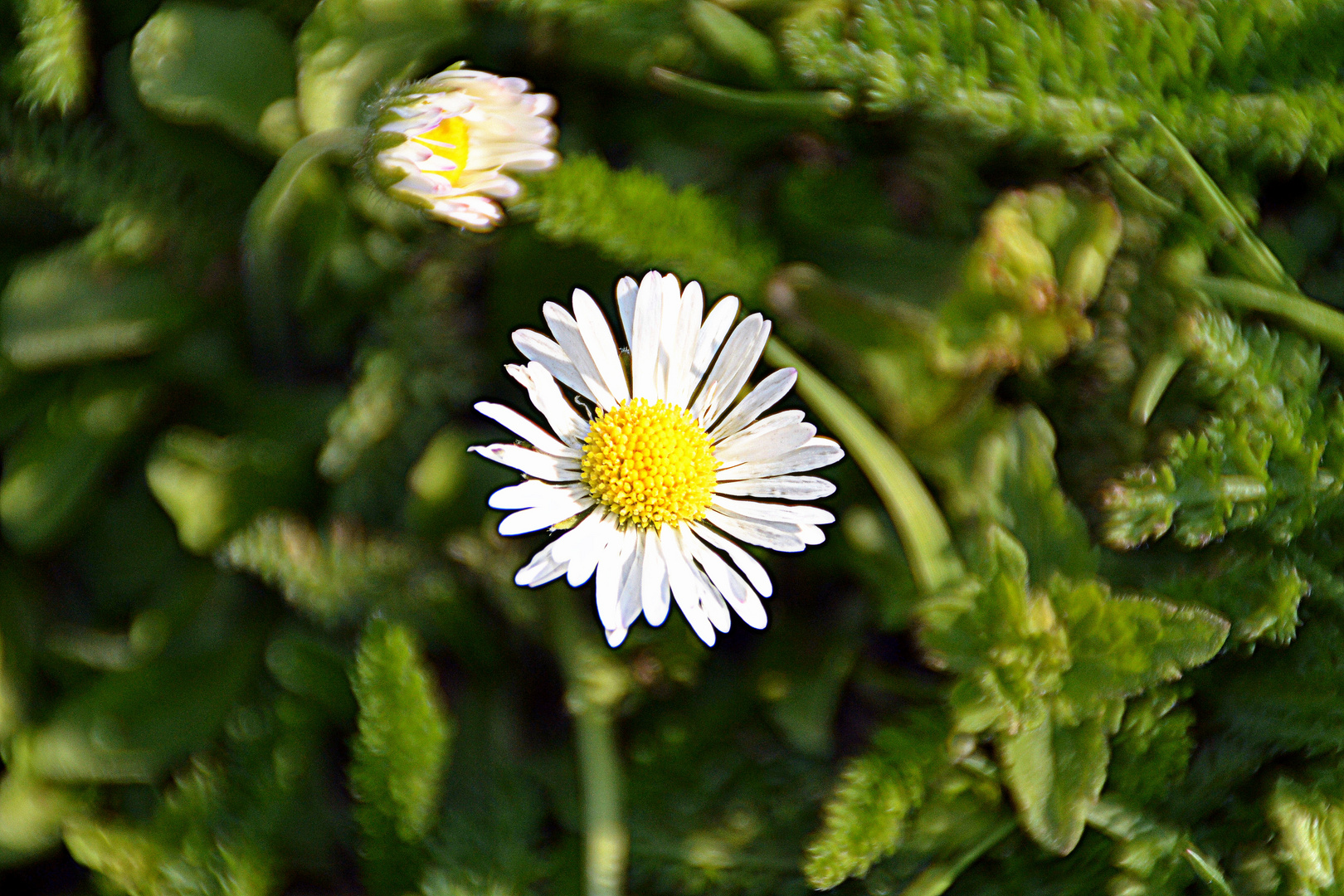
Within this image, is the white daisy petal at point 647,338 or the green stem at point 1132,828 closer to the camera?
the white daisy petal at point 647,338

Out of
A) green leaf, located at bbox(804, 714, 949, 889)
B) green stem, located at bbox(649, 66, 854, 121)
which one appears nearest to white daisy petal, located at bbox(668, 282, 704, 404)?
green stem, located at bbox(649, 66, 854, 121)

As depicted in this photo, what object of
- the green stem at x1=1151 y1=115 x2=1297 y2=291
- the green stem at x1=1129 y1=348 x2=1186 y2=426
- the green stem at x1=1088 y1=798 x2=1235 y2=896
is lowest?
the green stem at x1=1088 y1=798 x2=1235 y2=896

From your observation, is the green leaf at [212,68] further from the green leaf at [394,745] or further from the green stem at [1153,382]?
the green stem at [1153,382]

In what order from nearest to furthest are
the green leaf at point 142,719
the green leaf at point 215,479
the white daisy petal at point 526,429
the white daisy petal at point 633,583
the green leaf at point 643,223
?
the white daisy petal at point 526,429 → the white daisy petal at point 633,583 → the green leaf at point 643,223 → the green leaf at point 215,479 → the green leaf at point 142,719

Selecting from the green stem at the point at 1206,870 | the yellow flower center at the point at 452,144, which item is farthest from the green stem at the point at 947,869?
the yellow flower center at the point at 452,144

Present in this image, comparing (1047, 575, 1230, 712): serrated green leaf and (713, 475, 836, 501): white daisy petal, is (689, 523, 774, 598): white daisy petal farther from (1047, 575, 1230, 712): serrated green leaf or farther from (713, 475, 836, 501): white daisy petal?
(1047, 575, 1230, 712): serrated green leaf

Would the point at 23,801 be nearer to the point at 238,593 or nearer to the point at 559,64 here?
the point at 238,593
